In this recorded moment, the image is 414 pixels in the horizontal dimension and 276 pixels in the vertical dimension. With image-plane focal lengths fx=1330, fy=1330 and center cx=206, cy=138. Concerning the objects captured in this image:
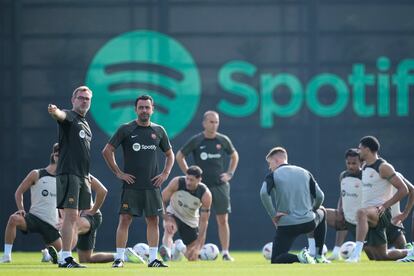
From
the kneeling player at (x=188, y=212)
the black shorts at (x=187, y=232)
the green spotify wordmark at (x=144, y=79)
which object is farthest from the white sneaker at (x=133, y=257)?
the green spotify wordmark at (x=144, y=79)

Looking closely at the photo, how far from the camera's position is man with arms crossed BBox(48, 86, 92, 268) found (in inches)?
611

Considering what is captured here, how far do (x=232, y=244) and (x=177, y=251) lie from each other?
14.0 ft

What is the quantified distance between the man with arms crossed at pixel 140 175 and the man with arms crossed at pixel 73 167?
556 mm

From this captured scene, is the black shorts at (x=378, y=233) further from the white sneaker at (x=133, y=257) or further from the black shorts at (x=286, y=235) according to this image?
the white sneaker at (x=133, y=257)

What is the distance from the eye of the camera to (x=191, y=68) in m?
24.2

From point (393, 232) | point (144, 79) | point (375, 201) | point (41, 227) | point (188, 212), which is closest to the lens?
point (375, 201)

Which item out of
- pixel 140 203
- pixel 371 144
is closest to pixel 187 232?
pixel 371 144

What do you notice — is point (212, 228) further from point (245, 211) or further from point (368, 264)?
point (368, 264)

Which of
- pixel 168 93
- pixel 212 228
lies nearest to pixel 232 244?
pixel 212 228

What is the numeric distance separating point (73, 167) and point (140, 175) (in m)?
0.97

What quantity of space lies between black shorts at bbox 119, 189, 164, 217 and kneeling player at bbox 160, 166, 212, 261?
3134mm

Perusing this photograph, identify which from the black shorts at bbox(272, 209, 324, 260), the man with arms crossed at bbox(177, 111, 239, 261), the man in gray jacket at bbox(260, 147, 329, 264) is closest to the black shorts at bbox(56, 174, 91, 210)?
the man in gray jacket at bbox(260, 147, 329, 264)

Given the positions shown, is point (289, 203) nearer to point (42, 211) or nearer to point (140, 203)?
point (140, 203)

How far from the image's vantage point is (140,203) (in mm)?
16234
